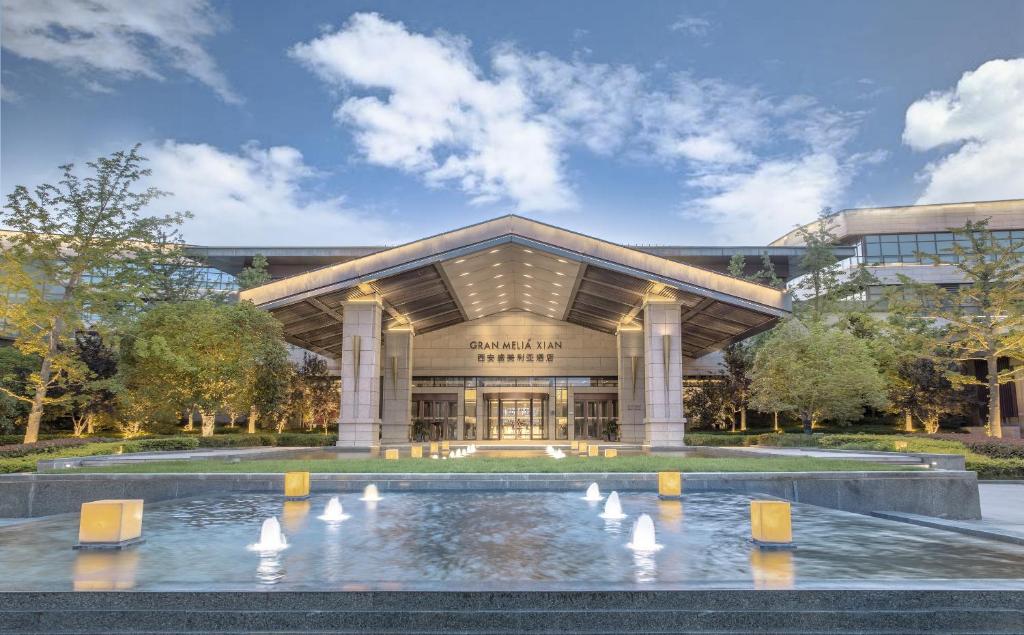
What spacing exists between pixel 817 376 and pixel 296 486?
28.4 meters

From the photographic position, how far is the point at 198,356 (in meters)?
29.6

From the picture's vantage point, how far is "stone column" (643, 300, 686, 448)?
1328 inches

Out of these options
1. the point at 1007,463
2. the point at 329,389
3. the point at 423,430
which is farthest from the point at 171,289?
the point at 1007,463

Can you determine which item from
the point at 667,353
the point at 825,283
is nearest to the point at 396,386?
the point at 667,353

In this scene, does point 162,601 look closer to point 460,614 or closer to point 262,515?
point 460,614

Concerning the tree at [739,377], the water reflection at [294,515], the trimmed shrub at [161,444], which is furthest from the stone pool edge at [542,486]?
the tree at [739,377]

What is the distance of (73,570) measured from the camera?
7.34 metres

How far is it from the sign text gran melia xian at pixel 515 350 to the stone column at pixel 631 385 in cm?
752

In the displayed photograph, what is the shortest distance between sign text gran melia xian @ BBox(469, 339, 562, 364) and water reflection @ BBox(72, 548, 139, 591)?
45234mm

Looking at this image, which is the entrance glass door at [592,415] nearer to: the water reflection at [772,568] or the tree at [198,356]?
the tree at [198,356]

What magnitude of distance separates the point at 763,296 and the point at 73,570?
2866 cm

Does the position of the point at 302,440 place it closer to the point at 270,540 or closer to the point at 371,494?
the point at 371,494

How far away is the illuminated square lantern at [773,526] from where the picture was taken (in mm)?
8609

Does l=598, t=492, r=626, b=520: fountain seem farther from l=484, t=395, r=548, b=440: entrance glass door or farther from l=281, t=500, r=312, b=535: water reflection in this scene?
l=484, t=395, r=548, b=440: entrance glass door
